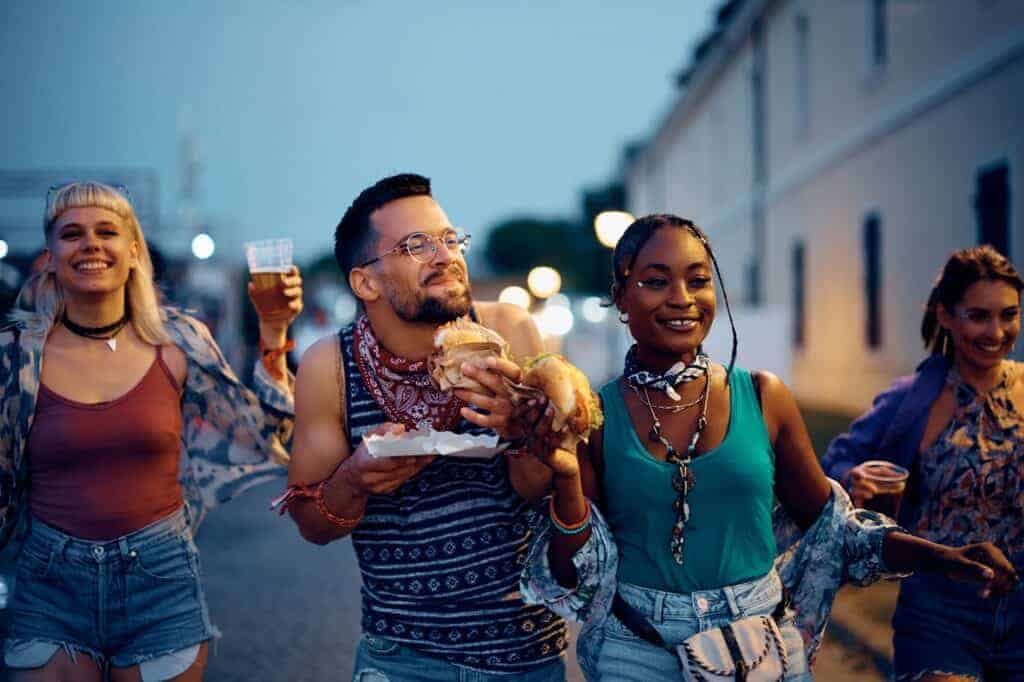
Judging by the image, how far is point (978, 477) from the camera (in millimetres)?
3535

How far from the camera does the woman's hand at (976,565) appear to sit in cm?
287

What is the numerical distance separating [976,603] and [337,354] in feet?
7.65

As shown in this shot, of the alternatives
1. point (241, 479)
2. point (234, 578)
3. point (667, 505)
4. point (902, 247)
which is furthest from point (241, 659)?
point (902, 247)

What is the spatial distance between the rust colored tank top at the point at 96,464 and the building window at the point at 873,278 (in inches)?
614

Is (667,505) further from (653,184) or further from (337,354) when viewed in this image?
(653,184)

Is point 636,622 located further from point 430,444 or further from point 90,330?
point 90,330

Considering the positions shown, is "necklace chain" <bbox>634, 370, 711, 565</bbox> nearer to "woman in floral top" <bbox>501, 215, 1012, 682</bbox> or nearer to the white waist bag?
"woman in floral top" <bbox>501, 215, 1012, 682</bbox>

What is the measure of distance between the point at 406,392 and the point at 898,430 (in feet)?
6.38

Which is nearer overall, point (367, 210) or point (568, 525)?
point (568, 525)

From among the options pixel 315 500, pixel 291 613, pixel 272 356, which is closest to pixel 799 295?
pixel 291 613

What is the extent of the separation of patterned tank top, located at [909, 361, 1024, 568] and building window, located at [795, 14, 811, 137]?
60.8 feet

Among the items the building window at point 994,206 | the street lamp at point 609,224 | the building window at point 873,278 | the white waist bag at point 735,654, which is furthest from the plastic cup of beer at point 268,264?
the building window at point 873,278

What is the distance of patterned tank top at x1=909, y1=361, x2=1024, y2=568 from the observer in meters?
3.51

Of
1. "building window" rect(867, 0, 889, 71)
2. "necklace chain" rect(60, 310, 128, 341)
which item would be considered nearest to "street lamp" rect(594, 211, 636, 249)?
"building window" rect(867, 0, 889, 71)
